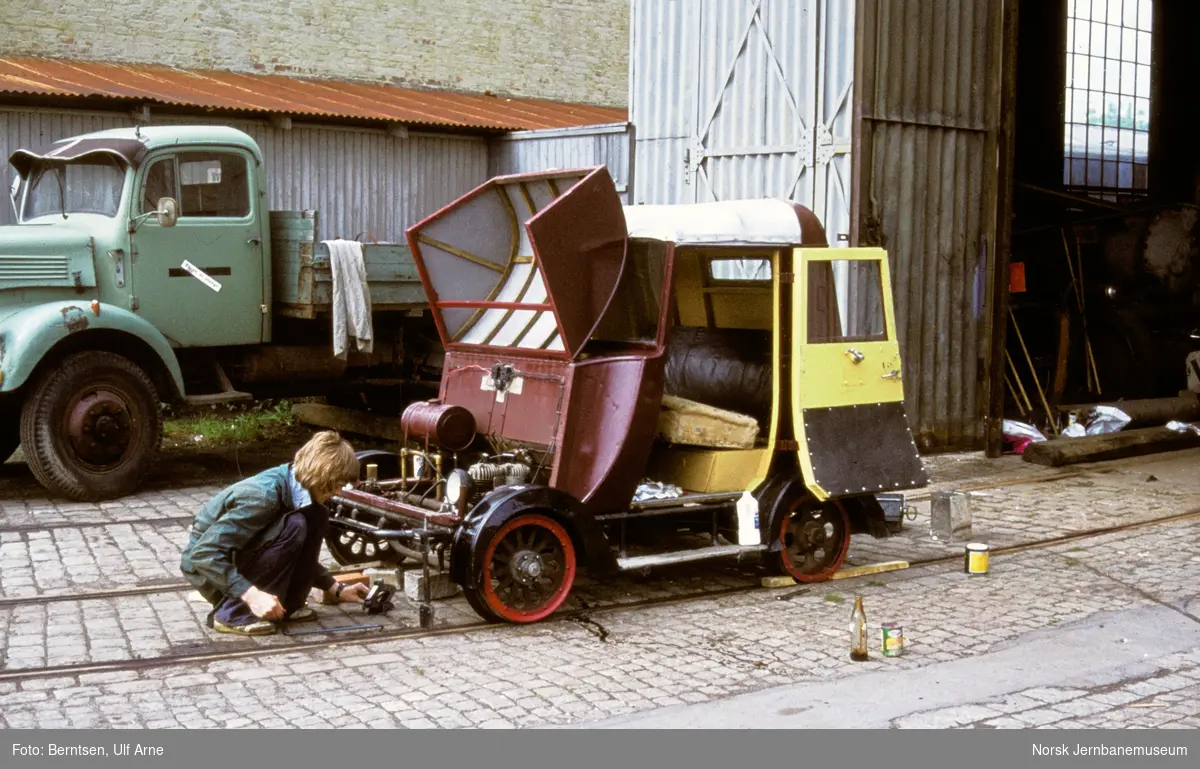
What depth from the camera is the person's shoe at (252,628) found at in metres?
6.49

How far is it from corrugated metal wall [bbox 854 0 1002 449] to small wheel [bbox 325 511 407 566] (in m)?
6.23

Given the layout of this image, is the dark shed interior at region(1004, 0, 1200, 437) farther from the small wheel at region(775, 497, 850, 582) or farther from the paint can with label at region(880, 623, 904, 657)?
the paint can with label at region(880, 623, 904, 657)

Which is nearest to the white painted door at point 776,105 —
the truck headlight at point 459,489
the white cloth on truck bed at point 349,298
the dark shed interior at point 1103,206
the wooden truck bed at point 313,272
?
the wooden truck bed at point 313,272

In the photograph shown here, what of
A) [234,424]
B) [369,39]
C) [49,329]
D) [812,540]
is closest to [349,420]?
[234,424]

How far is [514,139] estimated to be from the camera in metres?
17.4

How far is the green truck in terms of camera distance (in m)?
10.3

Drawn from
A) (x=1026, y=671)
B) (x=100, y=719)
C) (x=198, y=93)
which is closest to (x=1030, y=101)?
(x=198, y=93)

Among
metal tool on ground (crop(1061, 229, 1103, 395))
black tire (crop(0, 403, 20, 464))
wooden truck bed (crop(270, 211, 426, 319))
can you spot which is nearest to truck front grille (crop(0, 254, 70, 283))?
black tire (crop(0, 403, 20, 464))

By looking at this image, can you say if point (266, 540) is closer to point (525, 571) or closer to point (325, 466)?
point (325, 466)

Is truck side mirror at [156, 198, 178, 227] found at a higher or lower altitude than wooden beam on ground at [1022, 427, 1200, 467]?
higher

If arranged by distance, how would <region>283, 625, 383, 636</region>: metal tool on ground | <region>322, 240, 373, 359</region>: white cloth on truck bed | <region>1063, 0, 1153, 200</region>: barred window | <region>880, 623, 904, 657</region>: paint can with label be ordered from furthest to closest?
<region>1063, 0, 1153, 200</region>: barred window, <region>322, 240, 373, 359</region>: white cloth on truck bed, <region>283, 625, 383, 636</region>: metal tool on ground, <region>880, 623, 904, 657</region>: paint can with label

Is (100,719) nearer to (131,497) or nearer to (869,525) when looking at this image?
(869,525)

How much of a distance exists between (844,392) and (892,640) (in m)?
1.81

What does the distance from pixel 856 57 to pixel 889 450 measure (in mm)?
5671
